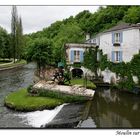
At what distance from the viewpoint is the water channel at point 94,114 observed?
55.2 feet

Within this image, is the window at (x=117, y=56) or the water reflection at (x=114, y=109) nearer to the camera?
the water reflection at (x=114, y=109)

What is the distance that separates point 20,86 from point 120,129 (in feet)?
48.5

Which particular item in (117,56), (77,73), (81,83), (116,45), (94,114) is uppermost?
(116,45)

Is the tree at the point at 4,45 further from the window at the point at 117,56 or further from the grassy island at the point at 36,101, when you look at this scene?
the window at the point at 117,56

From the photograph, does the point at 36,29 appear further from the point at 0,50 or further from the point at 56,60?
the point at 0,50

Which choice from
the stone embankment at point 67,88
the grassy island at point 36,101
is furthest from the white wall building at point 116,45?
the grassy island at point 36,101

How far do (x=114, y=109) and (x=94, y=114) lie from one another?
5.99ft

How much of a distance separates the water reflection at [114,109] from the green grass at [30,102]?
8.34 ft

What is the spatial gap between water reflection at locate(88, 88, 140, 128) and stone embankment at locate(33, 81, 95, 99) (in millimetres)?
709

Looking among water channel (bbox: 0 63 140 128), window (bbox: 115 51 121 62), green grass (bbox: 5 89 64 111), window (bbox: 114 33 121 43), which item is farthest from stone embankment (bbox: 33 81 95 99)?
window (bbox: 114 33 121 43)

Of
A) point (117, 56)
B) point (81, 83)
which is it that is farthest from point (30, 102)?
point (117, 56)

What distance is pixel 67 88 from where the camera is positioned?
2153 cm

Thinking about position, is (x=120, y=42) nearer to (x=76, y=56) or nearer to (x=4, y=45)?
(x=76, y=56)
